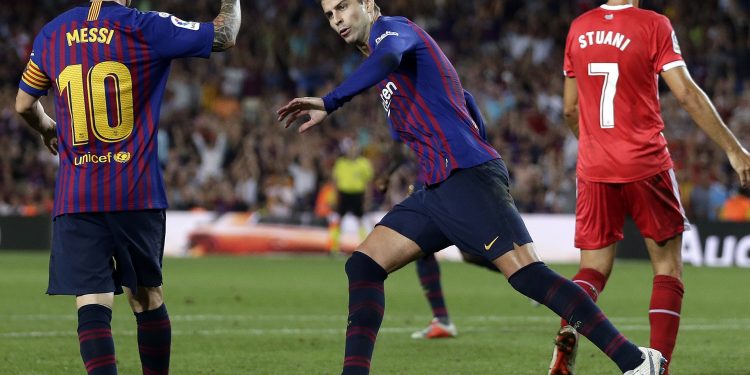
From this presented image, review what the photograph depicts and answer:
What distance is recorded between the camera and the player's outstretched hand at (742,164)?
6.20 m

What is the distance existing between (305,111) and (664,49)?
214 cm

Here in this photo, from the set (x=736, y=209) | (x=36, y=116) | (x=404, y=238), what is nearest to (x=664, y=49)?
(x=404, y=238)

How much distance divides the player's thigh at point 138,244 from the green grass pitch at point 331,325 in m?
1.90

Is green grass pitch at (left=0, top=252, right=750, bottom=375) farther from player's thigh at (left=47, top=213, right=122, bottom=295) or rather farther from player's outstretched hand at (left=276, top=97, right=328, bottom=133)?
player's outstretched hand at (left=276, top=97, right=328, bottom=133)

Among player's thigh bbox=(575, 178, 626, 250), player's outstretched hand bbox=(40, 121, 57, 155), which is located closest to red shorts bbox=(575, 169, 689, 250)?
player's thigh bbox=(575, 178, 626, 250)

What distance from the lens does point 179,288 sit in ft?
48.8

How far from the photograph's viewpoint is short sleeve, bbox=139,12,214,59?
5.81m

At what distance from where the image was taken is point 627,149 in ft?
21.9

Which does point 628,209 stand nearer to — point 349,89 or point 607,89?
point 607,89

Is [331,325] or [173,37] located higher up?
[173,37]

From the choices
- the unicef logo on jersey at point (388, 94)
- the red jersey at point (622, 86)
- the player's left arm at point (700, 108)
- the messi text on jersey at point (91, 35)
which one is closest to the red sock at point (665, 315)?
the red jersey at point (622, 86)

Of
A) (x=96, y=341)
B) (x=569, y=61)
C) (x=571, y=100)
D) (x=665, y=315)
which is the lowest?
(x=665, y=315)

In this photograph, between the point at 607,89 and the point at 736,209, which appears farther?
the point at 736,209

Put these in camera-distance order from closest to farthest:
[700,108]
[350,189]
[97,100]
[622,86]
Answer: [97,100]
[700,108]
[622,86]
[350,189]
